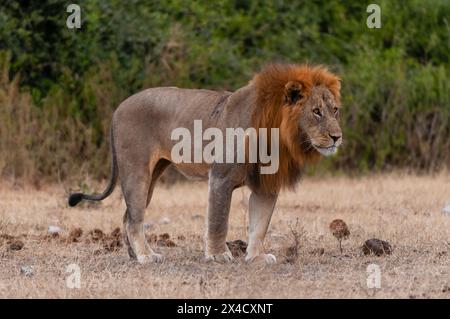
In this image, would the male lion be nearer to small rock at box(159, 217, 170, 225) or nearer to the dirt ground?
the dirt ground

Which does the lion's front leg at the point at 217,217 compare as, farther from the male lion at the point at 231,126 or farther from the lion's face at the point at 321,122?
Answer: the lion's face at the point at 321,122

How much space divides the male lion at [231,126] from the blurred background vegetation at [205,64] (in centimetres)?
453

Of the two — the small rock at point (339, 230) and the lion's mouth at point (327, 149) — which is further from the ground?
the lion's mouth at point (327, 149)

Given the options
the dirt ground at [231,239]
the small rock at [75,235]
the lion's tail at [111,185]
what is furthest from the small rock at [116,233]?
the lion's tail at [111,185]

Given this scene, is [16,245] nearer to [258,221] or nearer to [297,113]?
[258,221]

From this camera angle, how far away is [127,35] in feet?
43.1

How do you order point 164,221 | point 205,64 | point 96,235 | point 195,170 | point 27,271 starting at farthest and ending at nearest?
1. point 205,64
2. point 164,221
3. point 96,235
4. point 195,170
5. point 27,271

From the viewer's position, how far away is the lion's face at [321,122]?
6.62m

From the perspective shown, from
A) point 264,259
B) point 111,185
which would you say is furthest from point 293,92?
point 111,185

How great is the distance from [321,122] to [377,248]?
99 centimetres

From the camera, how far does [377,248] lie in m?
7.07

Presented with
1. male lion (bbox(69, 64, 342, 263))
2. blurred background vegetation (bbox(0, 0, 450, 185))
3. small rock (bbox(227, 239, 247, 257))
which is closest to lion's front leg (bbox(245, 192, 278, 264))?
male lion (bbox(69, 64, 342, 263))

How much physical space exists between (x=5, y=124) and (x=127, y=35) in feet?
6.77
